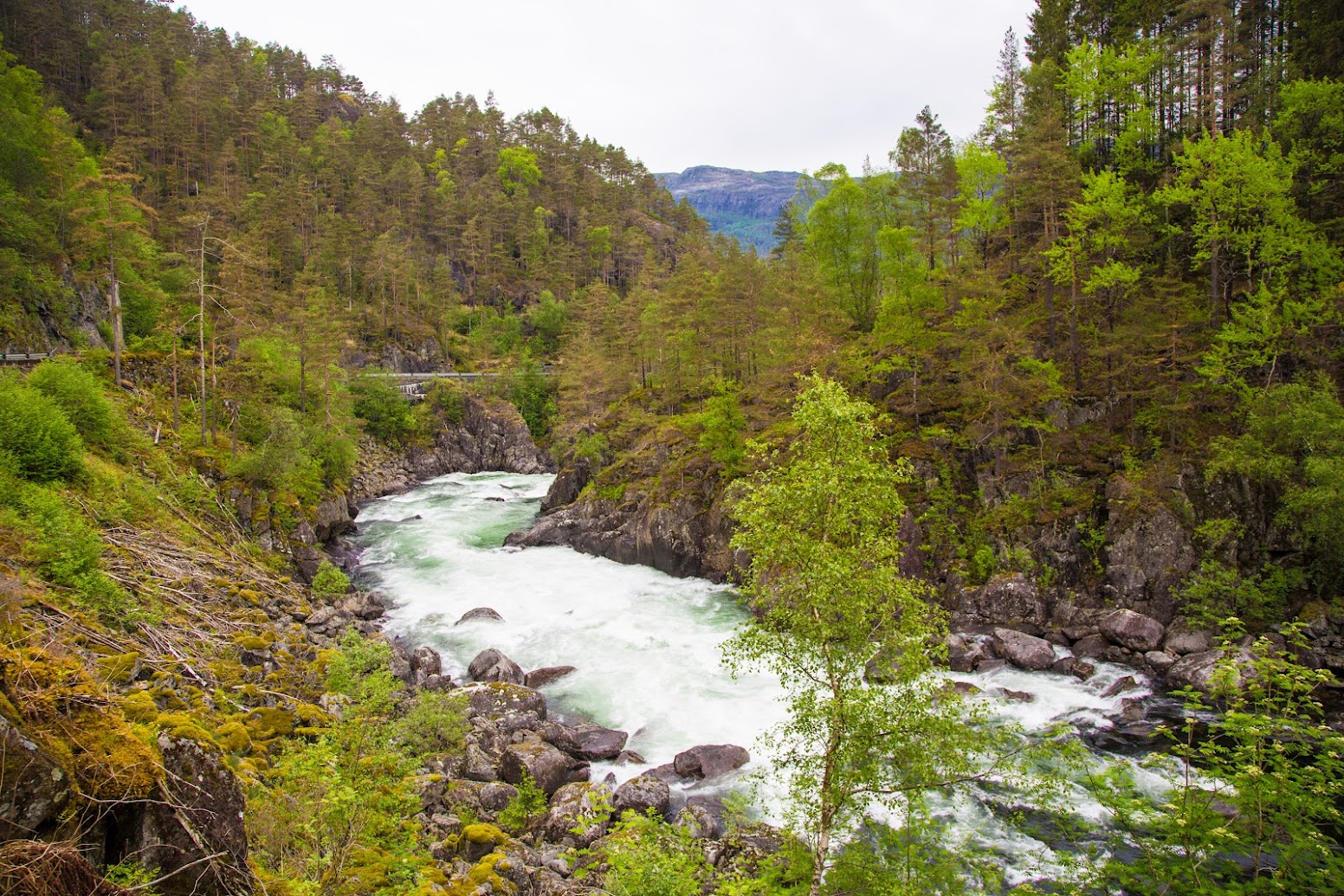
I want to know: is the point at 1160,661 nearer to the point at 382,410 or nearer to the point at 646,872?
the point at 646,872

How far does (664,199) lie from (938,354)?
83344mm

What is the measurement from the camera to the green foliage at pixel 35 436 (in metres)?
16.3

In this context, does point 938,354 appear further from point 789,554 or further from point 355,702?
point 355,702

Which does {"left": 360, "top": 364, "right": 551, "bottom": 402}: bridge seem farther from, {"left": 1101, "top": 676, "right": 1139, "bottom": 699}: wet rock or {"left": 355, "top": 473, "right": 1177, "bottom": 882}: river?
{"left": 1101, "top": 676, "right": 1139, "bottom": 699}: wet rock

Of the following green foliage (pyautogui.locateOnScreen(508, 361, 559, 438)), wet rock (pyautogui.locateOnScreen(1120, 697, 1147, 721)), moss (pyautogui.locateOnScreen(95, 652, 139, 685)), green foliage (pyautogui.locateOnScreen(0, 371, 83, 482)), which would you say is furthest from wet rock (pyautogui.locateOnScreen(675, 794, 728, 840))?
green foliage (pyautogui.locateOnScreen(508, 361, 559, 438))

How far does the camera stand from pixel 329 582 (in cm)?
2558

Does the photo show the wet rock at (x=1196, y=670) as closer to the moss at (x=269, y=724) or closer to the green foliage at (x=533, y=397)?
the moss at (x=269, y=724)

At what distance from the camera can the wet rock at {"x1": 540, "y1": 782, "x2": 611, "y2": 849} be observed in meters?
12.9

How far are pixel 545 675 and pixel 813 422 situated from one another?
50.6 ft

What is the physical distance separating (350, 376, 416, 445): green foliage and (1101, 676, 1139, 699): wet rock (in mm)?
51734

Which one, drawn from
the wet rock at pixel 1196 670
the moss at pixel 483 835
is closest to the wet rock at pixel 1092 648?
the wet rock at pixel 1196 670

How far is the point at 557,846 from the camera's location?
12.9 metres

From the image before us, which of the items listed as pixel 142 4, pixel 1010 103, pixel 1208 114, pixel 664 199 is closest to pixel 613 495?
pixel 1010 103

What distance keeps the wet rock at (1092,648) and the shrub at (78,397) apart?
105 feet
